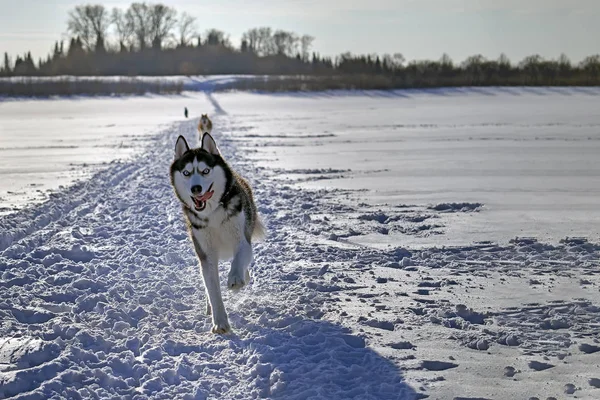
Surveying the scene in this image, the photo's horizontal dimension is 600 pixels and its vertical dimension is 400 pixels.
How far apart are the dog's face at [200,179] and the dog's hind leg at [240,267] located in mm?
392

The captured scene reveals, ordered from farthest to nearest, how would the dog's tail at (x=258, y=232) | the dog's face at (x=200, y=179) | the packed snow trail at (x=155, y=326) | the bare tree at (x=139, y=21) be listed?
the bare tree at (x=139, y=21) < the dog's tail at (x=258, y=232) < the dog's face at (x=200, y=179) < the packed snow trail at (x=155, y=326)

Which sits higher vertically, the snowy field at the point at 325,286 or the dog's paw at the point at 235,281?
the dog's paw at the point at 235,281

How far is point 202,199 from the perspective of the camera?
5.13 m

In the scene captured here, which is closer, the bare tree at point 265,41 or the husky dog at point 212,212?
the husky dog at point 212,212

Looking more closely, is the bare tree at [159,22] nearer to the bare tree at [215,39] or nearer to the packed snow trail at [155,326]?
the bare tree at [215,39]

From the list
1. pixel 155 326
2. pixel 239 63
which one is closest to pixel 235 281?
pixel 155 326

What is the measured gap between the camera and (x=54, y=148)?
2119 centimetres

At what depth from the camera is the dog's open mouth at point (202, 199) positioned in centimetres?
512

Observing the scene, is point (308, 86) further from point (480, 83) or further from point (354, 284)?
point (354, 284)

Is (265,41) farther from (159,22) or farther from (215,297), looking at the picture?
(215,297)

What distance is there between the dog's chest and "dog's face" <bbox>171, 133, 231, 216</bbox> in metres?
0.15

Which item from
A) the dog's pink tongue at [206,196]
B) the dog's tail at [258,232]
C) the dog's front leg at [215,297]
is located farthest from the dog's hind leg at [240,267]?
the dog's tail at [258,232]

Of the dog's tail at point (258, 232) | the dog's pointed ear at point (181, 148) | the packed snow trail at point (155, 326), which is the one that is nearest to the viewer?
the packed snow trail at point (155, 326)

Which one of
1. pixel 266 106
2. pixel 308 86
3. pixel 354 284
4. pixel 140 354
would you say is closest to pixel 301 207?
pixel 354 284
